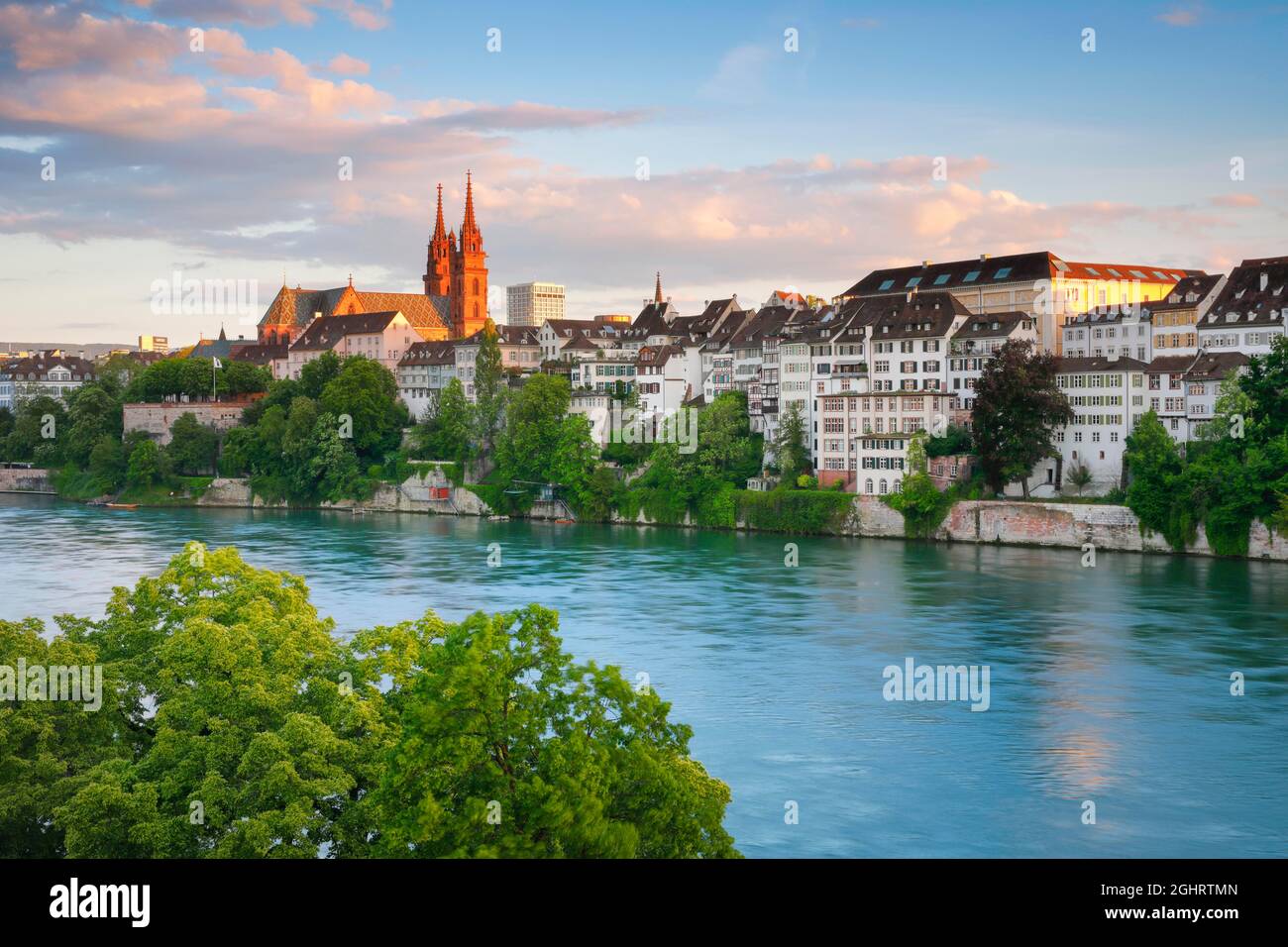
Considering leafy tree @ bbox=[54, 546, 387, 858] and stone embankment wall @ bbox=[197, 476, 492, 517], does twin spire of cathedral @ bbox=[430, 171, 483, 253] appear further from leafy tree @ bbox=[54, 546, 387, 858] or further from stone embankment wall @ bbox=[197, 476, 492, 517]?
leafy tree @ bbox=[54, 546, 387, 858]

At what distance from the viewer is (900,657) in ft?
110

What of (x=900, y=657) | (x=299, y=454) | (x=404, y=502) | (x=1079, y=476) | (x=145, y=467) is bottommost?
(x=900, y=657)

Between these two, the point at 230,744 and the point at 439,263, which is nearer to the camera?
the point at 230,744

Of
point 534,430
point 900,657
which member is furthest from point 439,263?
point 900,657

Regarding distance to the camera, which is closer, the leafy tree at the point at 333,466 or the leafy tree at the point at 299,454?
the leafy tree at the point at 333,466

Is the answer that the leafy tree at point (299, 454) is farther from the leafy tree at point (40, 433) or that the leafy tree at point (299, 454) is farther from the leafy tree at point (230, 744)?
the leafy tree at point (230, 744)

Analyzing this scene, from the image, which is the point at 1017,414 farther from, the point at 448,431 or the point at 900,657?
the point at 448,431

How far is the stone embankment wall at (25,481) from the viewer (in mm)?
100500

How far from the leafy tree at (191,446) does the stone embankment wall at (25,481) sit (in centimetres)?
1155

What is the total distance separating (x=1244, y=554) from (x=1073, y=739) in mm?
29173

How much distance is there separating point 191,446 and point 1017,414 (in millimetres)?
58077

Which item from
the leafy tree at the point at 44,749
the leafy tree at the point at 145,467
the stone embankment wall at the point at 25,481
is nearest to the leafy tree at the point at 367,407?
the leafy tree at the point at 145,467
